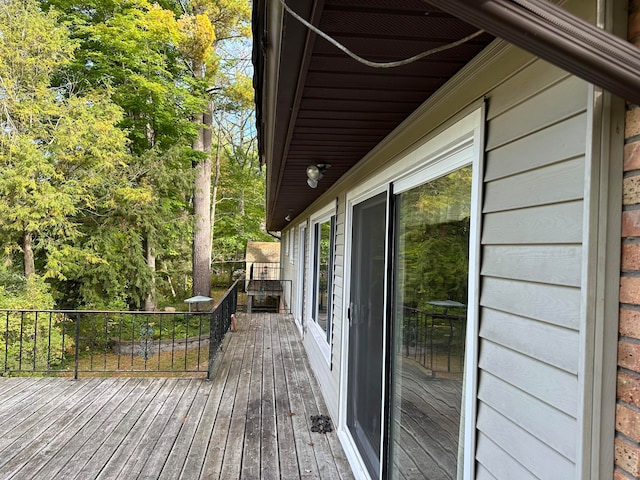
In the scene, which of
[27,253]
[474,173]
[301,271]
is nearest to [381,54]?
[474,173]

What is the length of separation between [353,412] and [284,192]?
2.91 meters

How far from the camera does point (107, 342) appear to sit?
798cm

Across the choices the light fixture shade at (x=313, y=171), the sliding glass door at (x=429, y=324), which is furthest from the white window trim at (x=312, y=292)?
the sliding glass door at (x=429, y=324)

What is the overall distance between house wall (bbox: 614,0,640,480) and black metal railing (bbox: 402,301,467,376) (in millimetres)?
619

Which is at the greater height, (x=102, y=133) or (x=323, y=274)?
(x=102, y=133)

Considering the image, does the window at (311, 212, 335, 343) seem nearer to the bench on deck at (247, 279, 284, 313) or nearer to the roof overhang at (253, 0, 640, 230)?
the roof overhang at (253, 0, 640, 230)

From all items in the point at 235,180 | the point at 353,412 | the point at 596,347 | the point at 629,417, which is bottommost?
the point at 353,412

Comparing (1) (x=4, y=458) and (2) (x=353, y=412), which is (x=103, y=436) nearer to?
(1) (x=4, y=458)

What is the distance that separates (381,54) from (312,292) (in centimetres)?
473

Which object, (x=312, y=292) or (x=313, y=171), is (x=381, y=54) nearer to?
(x=313, y=171)

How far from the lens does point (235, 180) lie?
16.7m

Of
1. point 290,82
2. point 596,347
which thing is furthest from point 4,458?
point 596,347

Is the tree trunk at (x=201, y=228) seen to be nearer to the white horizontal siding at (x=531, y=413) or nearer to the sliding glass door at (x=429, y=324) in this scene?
the sliding glass door at (x=429, y=324)

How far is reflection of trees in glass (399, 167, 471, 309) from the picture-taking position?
4.58 feet
